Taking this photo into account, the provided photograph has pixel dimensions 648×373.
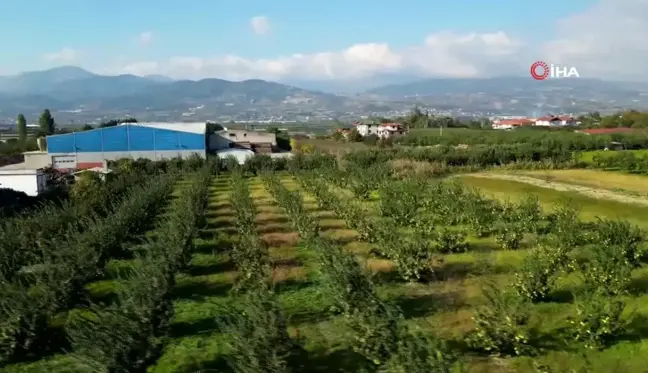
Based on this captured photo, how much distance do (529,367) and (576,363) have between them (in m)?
0.79

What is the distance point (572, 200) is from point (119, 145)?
3885 cm

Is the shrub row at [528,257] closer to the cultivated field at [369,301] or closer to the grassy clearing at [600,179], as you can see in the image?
A: the cultivated field at [369,301]

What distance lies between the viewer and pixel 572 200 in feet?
96.7

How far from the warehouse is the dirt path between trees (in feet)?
85.0

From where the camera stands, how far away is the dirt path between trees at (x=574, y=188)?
30.5m

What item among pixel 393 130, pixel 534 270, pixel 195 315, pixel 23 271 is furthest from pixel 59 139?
pixel 393 130

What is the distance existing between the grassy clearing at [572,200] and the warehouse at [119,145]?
1049 inches

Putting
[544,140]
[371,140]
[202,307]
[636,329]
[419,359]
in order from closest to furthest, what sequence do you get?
[419,359]
[636,329]
[202,307]
[544,140]
[371,140]

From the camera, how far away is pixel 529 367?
9703 millimetres

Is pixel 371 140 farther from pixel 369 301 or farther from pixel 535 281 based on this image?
pixel 369 301

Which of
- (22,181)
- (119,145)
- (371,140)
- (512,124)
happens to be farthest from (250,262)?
(512,124)

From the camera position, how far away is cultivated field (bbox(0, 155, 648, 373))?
8711mm

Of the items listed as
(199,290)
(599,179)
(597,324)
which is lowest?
(599,179)

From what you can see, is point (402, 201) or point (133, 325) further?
point (402, 201)
